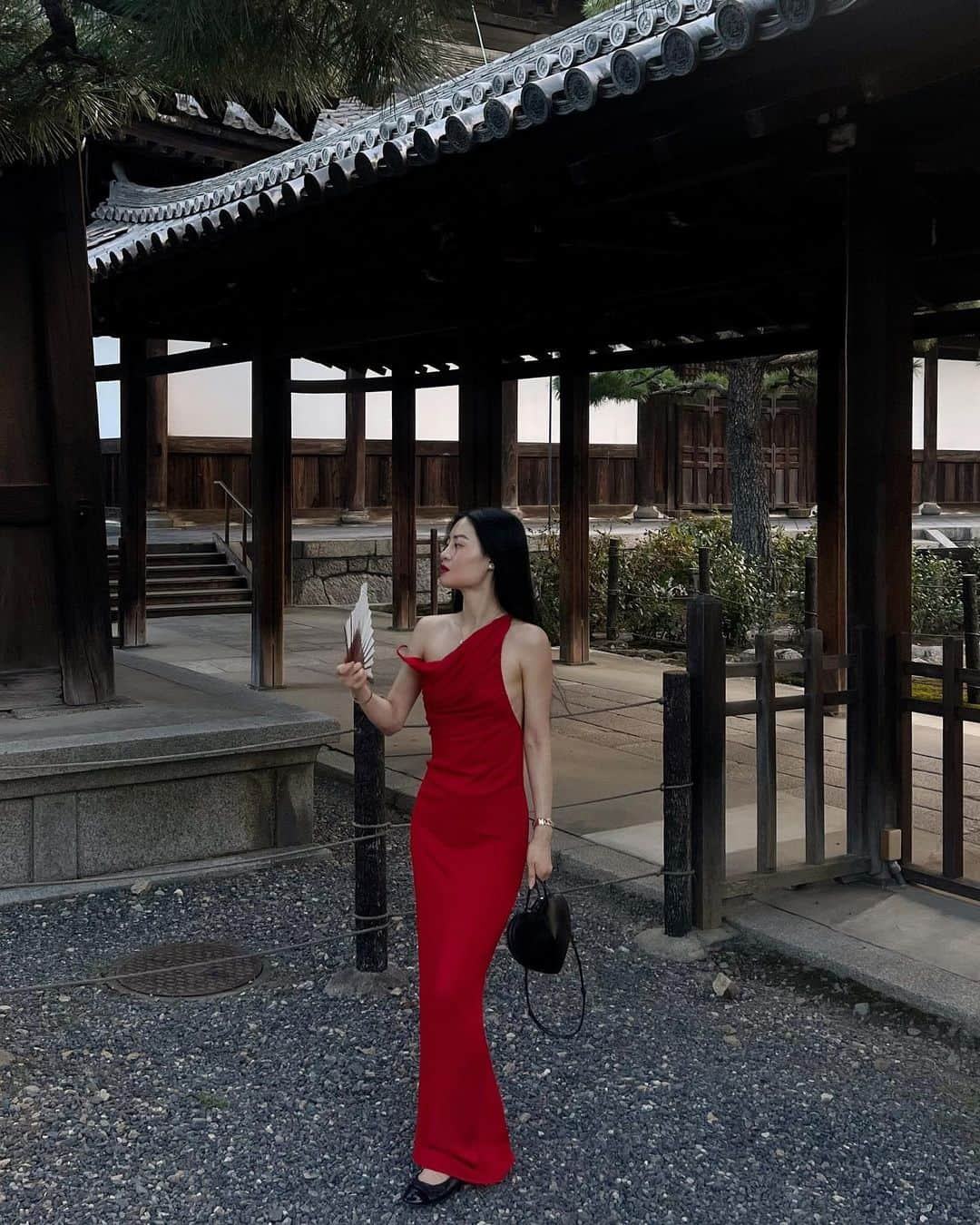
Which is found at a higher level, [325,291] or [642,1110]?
[325,291]

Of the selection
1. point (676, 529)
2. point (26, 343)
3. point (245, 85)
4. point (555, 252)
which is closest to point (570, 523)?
point (676, 529)

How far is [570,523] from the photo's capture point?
1111 centimetres

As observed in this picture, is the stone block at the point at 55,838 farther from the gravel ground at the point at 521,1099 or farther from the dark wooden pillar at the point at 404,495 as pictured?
the dark wooden pillar at the point at 404,495

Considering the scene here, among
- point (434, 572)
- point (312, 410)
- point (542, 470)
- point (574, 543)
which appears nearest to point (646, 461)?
point (542, 470)

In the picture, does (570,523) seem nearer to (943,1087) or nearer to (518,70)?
(518,70)

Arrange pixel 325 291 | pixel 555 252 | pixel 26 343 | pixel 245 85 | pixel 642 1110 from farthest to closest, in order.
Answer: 1. pixel 325 291
2. pixel 555 252
3. pixel 26 343
4. pixel 245 85
5. pixel 642 1110

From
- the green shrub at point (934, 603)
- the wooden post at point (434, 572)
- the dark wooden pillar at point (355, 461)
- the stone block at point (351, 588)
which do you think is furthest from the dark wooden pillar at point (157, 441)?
the green shrub at point (934, 603)

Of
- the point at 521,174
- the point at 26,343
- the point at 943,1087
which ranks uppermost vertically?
the point at 521,174

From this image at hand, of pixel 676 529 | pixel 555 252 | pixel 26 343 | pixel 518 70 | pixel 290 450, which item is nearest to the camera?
pixel 518 70

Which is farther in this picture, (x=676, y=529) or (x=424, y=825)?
(x=676, y=529)

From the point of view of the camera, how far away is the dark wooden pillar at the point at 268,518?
9.95 meters

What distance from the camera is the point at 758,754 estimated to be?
489 centimetres

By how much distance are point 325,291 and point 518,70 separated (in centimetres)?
437

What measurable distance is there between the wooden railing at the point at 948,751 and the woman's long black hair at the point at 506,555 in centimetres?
206
